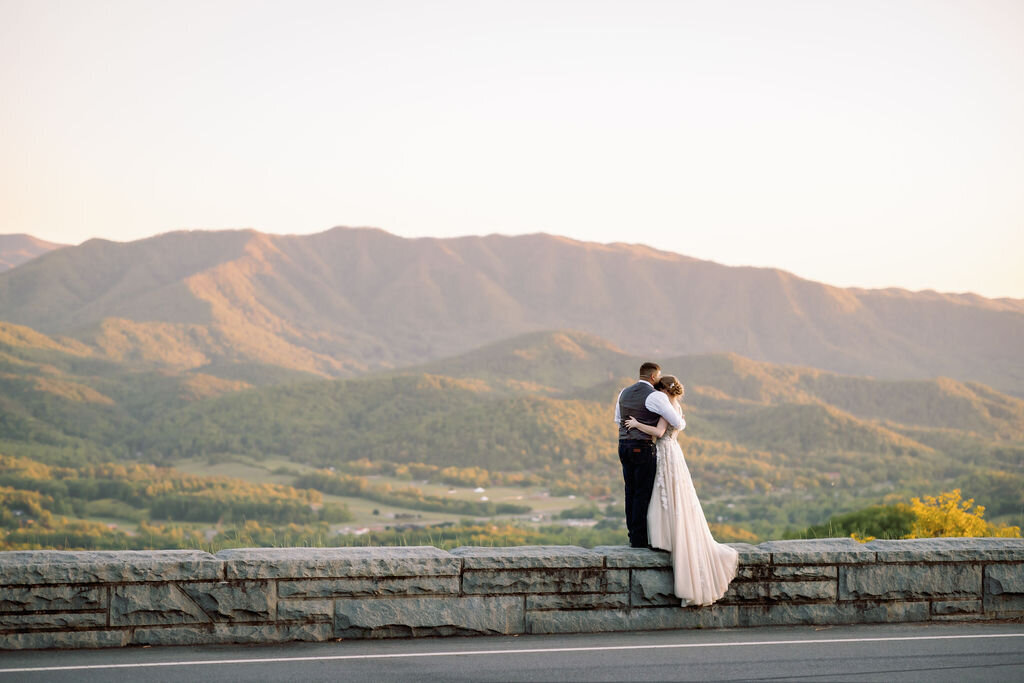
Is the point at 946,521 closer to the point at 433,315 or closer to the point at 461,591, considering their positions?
the point at 461,591

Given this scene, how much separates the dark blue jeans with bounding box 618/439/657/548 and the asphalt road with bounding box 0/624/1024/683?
0.93 m

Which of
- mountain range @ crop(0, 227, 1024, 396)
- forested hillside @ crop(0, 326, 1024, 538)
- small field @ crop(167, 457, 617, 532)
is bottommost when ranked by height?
small field @ crop(167, 457, 617, 532)

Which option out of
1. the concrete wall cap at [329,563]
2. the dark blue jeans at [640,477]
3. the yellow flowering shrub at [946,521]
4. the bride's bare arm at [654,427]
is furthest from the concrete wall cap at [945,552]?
the yellow flowering shrub at [946,521]

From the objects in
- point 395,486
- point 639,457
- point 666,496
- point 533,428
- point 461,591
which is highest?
point 639,457

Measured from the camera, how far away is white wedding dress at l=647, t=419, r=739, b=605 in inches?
344

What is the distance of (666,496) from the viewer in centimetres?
893

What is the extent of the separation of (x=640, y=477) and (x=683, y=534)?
728mm

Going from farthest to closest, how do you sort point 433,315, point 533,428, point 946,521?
point 433,315 < point 533,428 < point 946,521

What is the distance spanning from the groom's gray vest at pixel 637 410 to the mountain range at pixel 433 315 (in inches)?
5261

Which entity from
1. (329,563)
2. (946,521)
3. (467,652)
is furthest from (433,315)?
(467,652)

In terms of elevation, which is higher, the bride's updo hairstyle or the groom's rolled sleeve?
the bride's updo hairstyle

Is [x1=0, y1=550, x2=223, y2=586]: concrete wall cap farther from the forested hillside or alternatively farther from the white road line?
the forested hillside

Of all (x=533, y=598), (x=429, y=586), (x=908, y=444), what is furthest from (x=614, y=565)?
(x=908, y=444)

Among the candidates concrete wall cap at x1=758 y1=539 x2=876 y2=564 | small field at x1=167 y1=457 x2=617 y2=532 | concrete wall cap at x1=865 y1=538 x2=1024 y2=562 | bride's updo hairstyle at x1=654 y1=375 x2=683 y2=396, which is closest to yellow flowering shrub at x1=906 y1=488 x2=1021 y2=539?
concrete wall cap at x1=865 y1=538 x2=1024 y2=562
